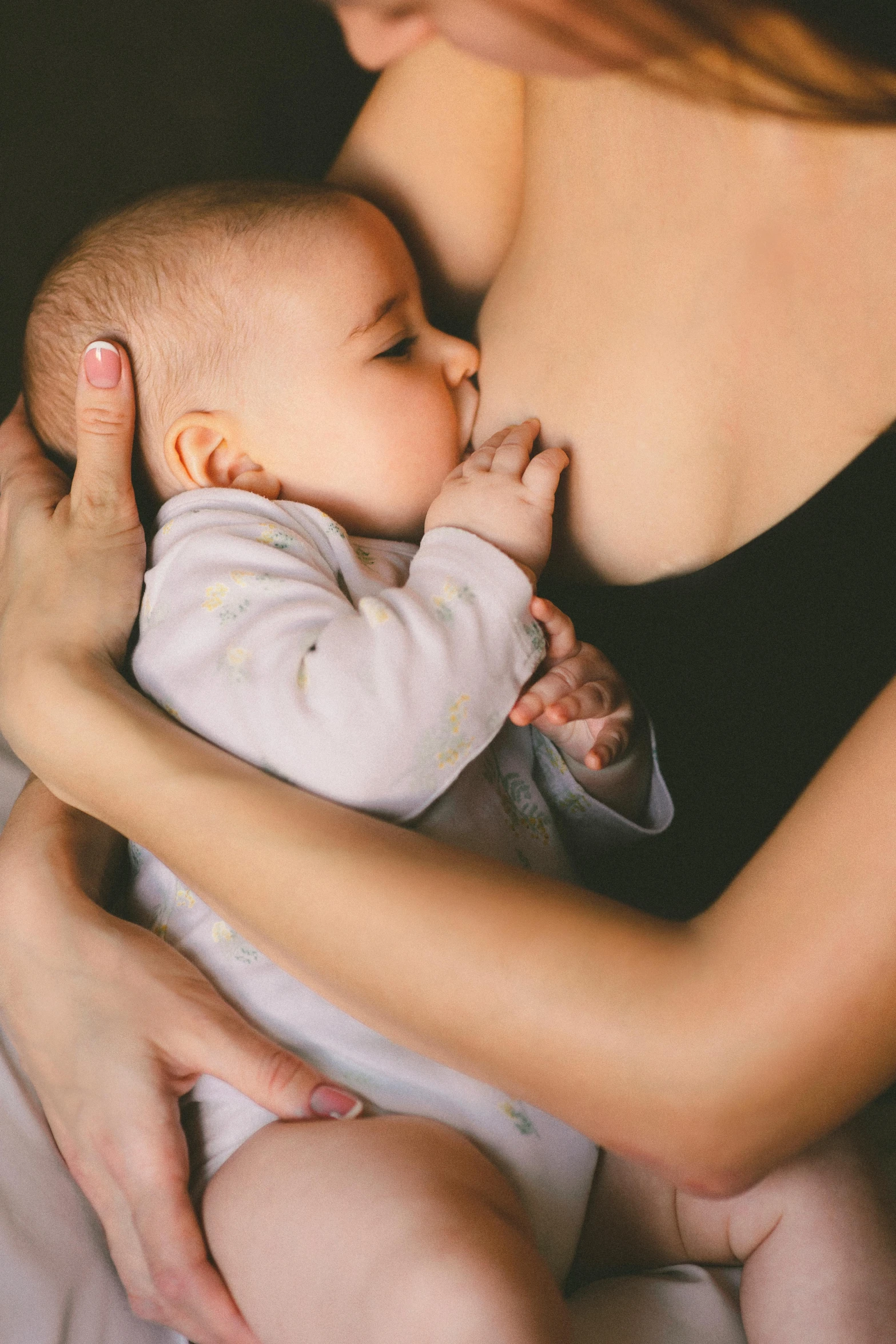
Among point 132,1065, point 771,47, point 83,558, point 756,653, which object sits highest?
point 771,47

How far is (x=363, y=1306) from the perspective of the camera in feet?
1.95

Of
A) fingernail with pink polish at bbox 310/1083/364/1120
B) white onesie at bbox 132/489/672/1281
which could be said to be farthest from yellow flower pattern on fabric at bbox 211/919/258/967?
fingernail with pink polish at bbox 310/1083/364/1120

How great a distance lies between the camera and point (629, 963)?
1.72 feet

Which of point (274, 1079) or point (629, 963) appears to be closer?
point (629, 963)

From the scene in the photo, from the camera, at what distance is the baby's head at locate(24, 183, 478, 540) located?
0.84 metres

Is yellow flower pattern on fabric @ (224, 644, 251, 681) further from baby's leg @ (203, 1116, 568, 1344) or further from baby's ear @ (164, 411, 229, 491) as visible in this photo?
baby's leg @ (203, 1116, 568, 1344)

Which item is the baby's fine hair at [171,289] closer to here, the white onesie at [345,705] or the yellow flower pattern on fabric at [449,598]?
the white onesie at [345,705]

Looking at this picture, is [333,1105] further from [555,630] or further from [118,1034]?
[555,630]

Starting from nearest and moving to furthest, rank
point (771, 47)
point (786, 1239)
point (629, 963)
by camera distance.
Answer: point (629, 963)
point (771, 47)
point (786, 1239)

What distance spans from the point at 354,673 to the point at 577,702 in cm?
19

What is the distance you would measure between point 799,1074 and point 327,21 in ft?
4.53

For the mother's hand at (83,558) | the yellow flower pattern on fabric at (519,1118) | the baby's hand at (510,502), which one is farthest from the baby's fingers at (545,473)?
the yellow flower pattern on fabric at (519,1118)

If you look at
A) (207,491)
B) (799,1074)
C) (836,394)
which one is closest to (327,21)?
(207,491)

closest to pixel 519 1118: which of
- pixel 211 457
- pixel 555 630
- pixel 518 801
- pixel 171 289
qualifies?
pixel 518 801
